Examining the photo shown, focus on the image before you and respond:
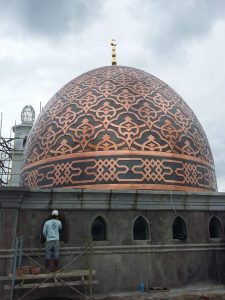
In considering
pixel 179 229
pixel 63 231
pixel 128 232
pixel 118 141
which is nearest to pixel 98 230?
pixel 128 232

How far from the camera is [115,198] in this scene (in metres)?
8.14

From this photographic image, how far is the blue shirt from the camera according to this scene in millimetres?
7145

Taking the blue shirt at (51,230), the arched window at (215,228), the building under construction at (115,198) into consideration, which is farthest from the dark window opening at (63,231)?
the arched window at (215,228)

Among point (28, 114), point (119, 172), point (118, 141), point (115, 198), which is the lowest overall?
point (115, 198)

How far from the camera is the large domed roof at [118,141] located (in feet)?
30.9

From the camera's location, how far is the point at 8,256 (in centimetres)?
708

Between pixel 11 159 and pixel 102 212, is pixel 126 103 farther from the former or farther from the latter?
pixel 11 159

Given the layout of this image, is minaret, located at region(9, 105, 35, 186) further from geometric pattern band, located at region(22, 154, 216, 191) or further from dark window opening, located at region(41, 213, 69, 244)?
dark window opening, located at region(41, 213, 69, 244)

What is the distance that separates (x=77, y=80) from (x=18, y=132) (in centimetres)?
1037

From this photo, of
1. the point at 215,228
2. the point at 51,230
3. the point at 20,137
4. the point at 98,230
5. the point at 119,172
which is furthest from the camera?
the point at 20,137

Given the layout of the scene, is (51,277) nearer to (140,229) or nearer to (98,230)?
(98,230)

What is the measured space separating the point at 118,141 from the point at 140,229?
240 cm

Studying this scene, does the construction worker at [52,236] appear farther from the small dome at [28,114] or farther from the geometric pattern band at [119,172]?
the small dome at [28,114]

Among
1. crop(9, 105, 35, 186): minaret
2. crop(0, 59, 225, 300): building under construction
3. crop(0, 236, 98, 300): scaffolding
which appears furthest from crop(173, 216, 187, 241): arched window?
crop(9, 105, 35, 186): minaret
